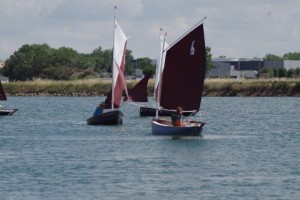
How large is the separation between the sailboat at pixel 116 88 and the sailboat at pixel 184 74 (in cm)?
1053

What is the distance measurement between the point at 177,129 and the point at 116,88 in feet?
51.3

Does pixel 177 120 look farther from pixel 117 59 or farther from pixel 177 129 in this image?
pixel 117 59

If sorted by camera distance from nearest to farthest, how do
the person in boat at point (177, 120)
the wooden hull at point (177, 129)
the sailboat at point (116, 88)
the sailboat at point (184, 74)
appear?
the person in boat at point (177, 120) < the wooden hull at point (177, 129) < the sailboat at point (184, 74) < the sailboat at point (116, 88)

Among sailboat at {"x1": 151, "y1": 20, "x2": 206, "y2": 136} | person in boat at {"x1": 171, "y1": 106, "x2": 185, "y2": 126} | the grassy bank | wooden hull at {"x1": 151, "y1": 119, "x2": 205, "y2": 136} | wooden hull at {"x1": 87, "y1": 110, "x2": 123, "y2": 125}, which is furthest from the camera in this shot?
the grassy bank

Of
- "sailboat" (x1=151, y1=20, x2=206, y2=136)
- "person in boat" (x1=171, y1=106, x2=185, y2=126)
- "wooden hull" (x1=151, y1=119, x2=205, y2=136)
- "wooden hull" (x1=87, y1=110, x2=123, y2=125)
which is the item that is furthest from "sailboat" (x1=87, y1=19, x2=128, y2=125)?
"person in boat" (x1=171, y1=106, x2=185, y2=126)

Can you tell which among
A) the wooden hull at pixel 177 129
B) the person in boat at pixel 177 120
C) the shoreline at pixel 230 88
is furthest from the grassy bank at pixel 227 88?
the person in boat at pixel 177 120

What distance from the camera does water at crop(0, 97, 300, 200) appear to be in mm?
41938

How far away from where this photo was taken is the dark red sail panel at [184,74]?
2549 inches

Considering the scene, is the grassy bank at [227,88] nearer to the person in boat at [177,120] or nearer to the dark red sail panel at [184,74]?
the dark red sail panel at [184,74]

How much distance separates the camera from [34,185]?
4359 cm

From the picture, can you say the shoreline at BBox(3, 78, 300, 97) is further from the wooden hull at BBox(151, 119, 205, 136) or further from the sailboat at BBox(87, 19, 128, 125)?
the wooden hull at BBox(151, 119, 205, 136)

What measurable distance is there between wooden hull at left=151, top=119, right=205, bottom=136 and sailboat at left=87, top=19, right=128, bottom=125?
11463mm

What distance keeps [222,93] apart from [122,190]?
4997 inches

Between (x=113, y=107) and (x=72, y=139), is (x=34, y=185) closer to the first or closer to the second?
(x=72, y=139)
